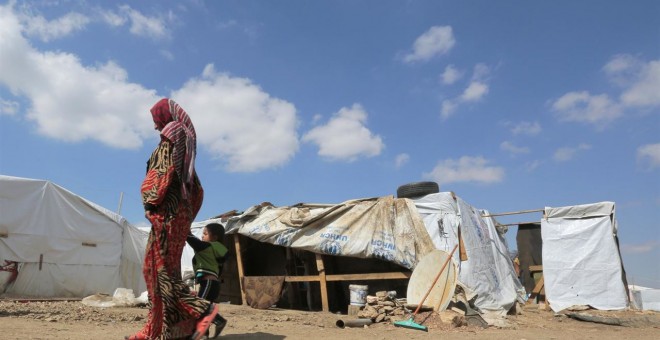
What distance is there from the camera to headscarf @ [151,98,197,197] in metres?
2.83

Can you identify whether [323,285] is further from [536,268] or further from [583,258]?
[536,268]

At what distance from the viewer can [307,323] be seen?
527cm

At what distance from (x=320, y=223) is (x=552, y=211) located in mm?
5478

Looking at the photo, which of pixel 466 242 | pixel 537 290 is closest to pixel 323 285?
pixel 466 242

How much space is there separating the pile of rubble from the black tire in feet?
8.78

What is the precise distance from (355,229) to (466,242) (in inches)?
76.0

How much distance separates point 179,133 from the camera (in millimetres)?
2889

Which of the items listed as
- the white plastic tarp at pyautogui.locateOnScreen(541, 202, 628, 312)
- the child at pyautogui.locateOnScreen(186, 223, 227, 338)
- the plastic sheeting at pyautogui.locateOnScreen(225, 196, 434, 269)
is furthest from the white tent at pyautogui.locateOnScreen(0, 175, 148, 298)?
the white plastic tarp at pyautogui.locateOnScreen(541, 202, 628, 312)

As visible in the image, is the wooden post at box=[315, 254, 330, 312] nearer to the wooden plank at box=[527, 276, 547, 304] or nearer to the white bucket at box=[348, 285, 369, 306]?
the white bucket at box=[348, 285, 369, 306]

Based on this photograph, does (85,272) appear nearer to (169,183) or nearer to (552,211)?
(169,183)

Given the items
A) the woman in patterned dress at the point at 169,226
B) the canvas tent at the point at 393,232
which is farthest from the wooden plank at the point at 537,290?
the woman in patterned dress at the point at 169,226

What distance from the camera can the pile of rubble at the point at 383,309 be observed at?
5719 mm

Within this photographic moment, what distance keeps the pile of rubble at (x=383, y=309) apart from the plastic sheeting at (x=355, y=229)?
0.87m

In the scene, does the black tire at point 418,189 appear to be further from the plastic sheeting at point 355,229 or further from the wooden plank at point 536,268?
the wooden plank at point 536,268
